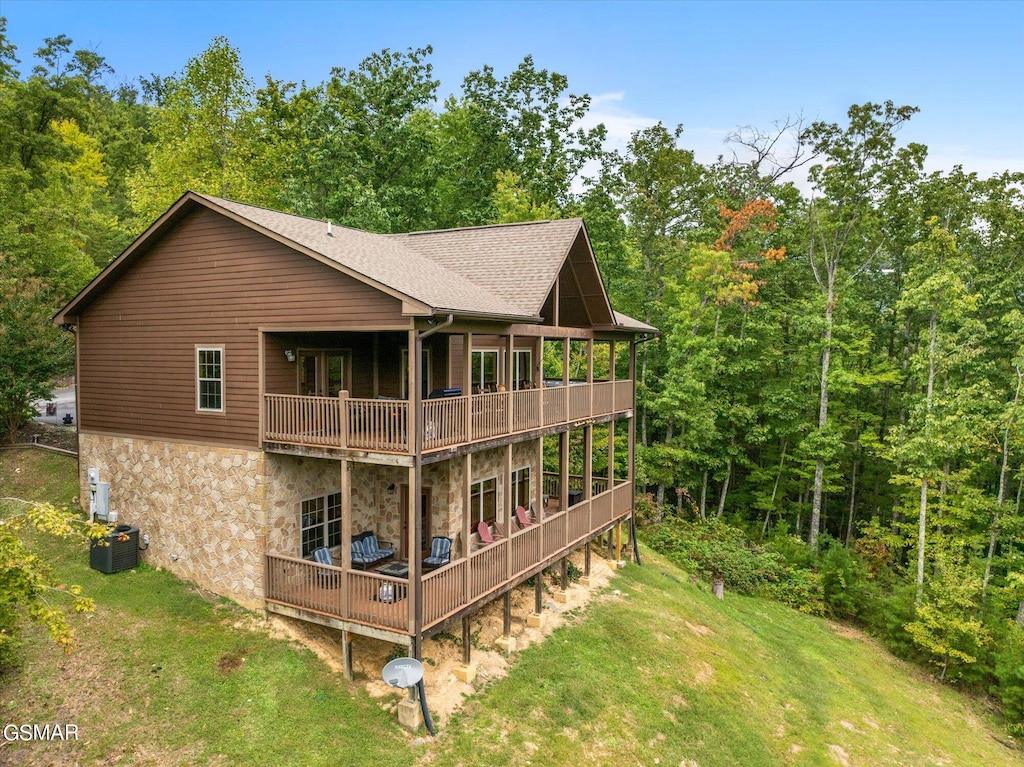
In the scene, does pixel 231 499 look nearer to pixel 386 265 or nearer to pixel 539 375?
pixel 386 265

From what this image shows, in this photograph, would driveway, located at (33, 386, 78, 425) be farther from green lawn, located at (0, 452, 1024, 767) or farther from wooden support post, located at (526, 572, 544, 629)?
wooden support post, located at (526, 572, 544, 629)

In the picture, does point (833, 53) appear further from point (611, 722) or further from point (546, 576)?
point (611, 722)

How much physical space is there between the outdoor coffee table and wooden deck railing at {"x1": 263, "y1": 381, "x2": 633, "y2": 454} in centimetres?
277

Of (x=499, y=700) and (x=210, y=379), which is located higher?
(x=210, y=379)

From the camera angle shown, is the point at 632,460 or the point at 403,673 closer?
the point at 403,673

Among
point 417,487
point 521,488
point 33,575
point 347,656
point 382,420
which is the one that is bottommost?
point 347,656

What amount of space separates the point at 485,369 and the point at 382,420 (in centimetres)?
567

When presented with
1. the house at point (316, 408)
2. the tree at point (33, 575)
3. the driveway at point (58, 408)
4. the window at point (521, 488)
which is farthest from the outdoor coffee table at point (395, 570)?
the driveway at point (58, 408)

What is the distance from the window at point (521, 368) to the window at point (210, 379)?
309 inches

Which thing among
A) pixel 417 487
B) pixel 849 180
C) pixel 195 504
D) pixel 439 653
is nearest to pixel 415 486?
pixel 417 487

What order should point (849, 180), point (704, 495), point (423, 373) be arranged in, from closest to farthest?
point (423, 373) → point (849, 180) → point (704, 495)

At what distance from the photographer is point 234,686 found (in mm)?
10359

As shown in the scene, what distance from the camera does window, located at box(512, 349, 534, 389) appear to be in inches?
701

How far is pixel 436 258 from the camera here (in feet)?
56.0
